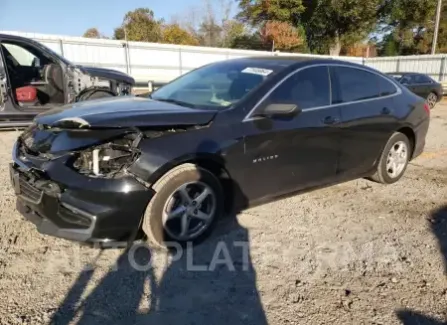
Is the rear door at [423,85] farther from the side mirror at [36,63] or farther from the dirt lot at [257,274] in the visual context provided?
the side mirror at [36,63]

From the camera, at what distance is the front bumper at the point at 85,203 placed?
8.87 feet

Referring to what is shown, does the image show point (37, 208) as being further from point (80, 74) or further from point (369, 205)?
point (80, 74)

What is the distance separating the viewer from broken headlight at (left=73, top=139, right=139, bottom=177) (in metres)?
2.77

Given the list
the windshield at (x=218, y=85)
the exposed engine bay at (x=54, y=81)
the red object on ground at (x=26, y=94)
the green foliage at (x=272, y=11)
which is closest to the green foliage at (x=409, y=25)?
the green foliage at (x=272, y=11)

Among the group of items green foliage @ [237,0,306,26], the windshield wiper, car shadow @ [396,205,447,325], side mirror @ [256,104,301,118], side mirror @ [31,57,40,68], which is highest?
green foliage @ [237,0,306,26]

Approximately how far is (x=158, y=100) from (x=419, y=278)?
8.93 ft

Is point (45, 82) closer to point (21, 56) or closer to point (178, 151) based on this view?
point (21, 56)

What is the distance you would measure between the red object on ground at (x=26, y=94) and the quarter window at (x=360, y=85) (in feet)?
18.5

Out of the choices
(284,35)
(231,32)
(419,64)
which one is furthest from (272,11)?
(419,64)

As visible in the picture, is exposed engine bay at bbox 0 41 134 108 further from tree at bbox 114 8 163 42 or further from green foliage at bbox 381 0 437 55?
tree at bbox 114 8 163 42

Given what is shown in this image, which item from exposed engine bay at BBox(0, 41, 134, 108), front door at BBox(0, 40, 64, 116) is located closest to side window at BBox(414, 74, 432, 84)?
exposed engine bay at BBox(0, 41, 134, 108)

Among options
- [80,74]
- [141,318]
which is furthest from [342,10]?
[141,318]

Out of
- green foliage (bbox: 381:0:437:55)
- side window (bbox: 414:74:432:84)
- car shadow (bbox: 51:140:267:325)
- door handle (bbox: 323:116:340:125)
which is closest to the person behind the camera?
car shadow (bbox: 51:140:267:325)

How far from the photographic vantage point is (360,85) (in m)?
4.34
